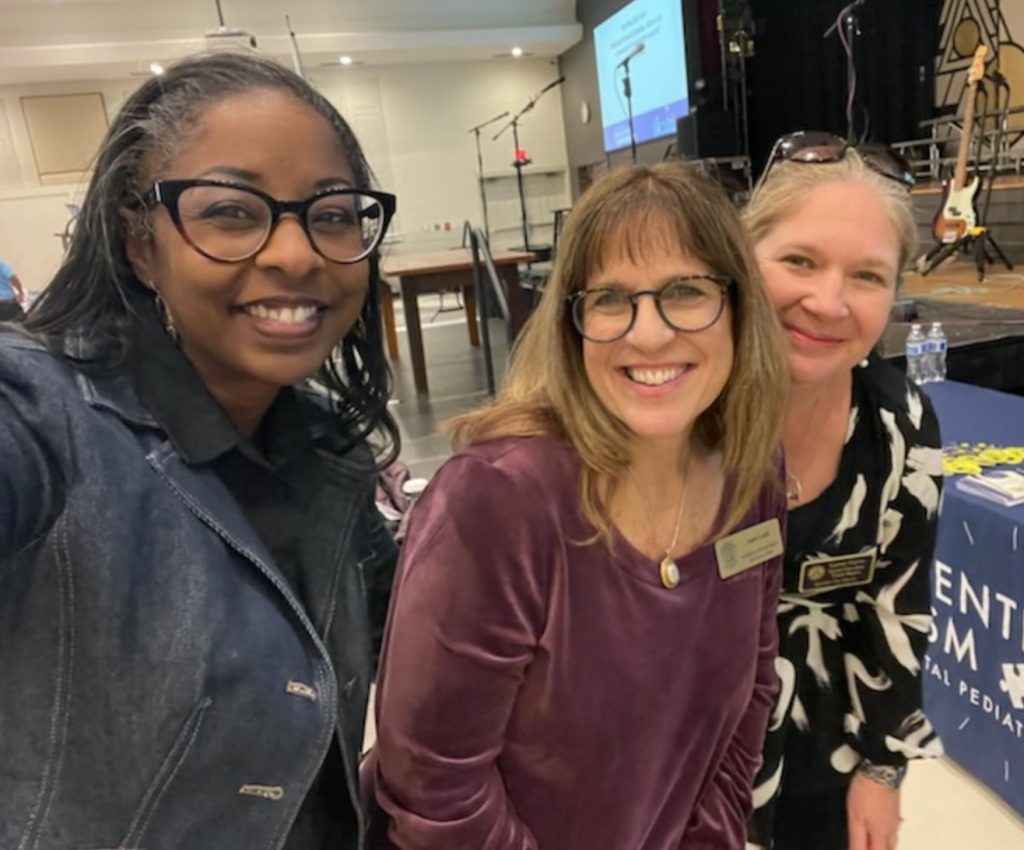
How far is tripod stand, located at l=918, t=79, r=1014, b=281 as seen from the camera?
425cm

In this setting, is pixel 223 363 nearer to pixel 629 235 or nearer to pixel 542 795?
pixel 629 235

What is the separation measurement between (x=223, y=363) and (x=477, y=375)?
5049 mm

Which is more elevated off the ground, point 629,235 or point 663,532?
point 629,235

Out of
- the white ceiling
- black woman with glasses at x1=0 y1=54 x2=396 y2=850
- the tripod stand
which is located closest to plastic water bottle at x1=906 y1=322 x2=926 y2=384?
the tripod stand

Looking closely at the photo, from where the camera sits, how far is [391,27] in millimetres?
9320

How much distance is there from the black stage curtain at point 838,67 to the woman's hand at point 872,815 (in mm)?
6741

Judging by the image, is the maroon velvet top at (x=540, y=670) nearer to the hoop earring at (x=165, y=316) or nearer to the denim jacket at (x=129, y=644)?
the denim jacket at (x=129, y=644)

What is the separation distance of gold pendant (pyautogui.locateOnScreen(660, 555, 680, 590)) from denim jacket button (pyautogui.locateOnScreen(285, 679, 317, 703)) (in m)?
0.38

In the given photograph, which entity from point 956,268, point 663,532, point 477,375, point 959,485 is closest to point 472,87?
point 477,375

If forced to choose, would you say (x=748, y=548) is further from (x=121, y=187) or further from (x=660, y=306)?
(x=121, y=187)

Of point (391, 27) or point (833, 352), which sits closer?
point (833, 352)

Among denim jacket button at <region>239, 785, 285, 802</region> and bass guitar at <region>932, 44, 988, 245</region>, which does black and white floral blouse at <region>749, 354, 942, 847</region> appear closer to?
denim jacket button at <region>239, 785, 285, 802</region>

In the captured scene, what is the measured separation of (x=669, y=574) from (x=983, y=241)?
4.23 meters

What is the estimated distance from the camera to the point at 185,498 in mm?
734
